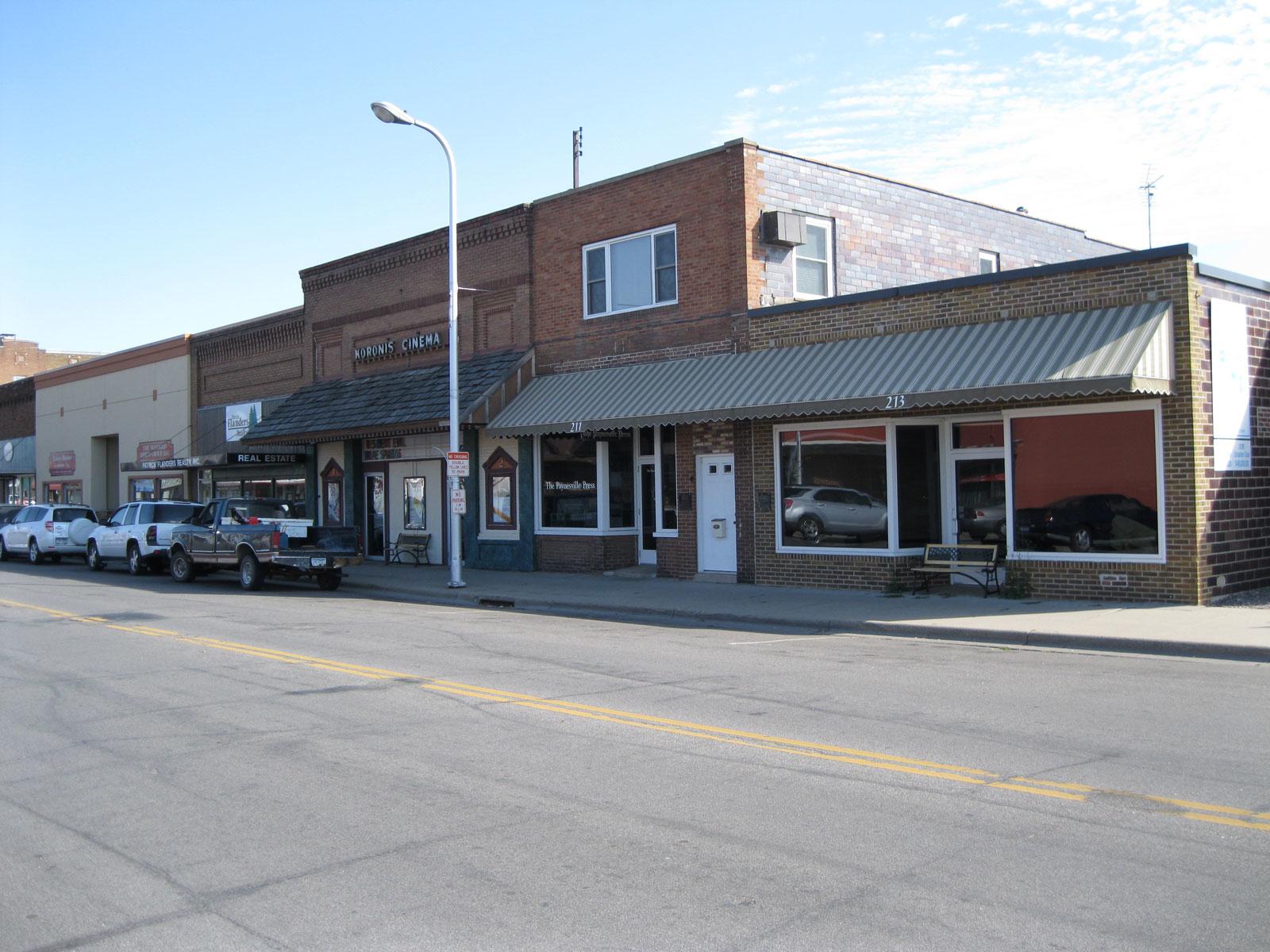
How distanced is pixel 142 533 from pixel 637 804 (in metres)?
24.0

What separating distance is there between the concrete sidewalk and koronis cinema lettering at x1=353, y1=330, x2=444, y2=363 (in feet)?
23.2

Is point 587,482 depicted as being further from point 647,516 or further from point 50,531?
point 50,531

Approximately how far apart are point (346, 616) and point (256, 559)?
5.77 metres

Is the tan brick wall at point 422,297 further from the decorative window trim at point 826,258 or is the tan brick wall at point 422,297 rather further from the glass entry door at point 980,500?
the glass entry door at point 980,500

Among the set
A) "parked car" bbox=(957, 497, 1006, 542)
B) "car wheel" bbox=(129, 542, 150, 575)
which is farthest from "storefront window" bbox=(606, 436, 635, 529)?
"car wheel" bbox=(129, 542, 150, 575)

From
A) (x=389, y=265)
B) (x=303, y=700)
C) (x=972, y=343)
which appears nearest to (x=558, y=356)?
(x=389, y=265)

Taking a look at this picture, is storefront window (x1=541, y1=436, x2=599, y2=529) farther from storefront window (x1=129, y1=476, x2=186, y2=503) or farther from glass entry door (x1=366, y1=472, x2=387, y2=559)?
storefront window (x1=129, y1=476, x2=186, y2=503)

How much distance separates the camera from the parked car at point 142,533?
26781 millimetres

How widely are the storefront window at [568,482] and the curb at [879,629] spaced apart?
3.82m

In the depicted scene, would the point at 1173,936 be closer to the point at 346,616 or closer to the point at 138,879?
the point at 138,879

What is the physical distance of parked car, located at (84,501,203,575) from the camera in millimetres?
26781

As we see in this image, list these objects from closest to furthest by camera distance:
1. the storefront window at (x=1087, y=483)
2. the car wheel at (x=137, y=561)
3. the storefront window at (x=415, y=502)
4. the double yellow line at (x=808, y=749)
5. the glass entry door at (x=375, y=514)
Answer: the double yellow line at (x=808, y=749) < the storefront window at (x=1087, y=483) < the car wheel at (x=137, y=561) < the storefront window at (x=415, y=502) < the glass entry door at (x=375, y=514)

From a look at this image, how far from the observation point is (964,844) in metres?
5.86

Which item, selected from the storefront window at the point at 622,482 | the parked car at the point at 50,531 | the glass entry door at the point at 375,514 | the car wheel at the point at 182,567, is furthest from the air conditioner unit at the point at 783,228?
the parked car at the point at 50,531
